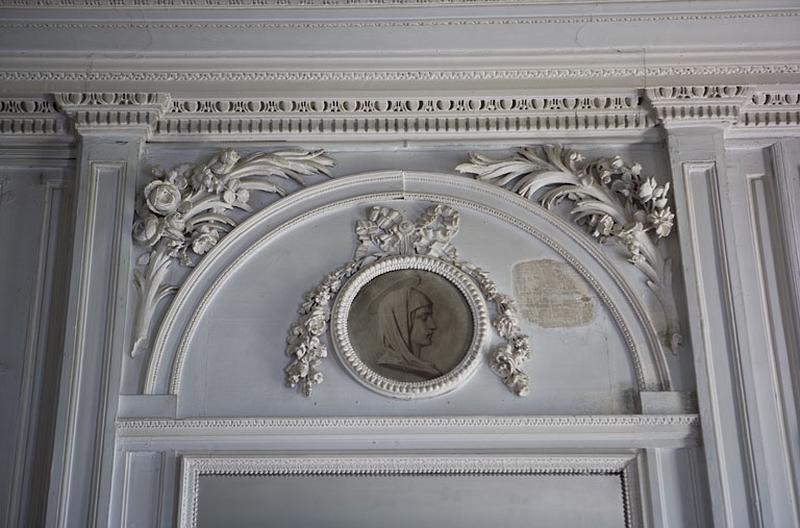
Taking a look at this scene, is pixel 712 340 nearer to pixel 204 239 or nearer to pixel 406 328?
pixel 406 328

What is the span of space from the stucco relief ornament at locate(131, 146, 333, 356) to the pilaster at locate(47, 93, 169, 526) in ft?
0.28

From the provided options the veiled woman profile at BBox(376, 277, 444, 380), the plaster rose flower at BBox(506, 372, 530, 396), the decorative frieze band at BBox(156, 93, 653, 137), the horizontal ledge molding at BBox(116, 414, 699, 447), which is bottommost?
the horizontal ledge molding at BBox(116, 414, 699, 447)

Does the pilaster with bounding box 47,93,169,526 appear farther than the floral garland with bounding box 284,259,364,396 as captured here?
No

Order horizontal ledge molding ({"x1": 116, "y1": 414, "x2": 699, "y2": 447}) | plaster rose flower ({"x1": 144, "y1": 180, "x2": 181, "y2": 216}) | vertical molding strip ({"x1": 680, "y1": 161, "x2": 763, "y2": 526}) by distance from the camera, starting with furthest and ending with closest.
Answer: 1. plaster rose flower ({"x1": 144, "y1": 180, "x2": 181, "y2": 216})
2. horizontal ledge molding ({"x1": 116, "y1": 414, "x2": 699, "y2": 447})
3. vertical molding strip ({"x1": 680, "y1": 161, "x2": 763, "y2": 526})

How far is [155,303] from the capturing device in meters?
4.52

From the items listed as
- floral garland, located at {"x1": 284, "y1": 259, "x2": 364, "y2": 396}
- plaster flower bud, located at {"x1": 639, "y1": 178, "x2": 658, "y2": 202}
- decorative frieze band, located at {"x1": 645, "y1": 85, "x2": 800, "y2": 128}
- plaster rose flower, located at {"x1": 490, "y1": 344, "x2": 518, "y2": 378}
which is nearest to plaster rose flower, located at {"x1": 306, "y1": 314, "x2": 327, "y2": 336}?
floral garland, located at {"x1": 284, "y1": 259, "x2": 364, "y2": 396}

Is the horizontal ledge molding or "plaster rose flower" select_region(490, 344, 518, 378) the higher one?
"plaster rose flower" select_region(490, 344, 518, 378)

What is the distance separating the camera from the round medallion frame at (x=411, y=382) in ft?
14.3

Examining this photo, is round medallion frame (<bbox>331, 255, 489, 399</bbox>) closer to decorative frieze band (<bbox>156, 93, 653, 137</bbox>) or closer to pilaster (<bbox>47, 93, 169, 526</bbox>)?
decorative frieze band (<bbox>156, 93, 653, 137</bbox>)

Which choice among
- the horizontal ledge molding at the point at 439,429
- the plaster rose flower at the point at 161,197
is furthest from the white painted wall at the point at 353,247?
the plaster rose flower at the point at 161,197

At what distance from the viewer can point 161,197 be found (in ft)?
15.1

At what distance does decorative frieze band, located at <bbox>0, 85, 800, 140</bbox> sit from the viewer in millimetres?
4793

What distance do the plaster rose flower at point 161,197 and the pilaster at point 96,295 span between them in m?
0.11

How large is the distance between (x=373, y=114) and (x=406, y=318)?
1010 millimetres
